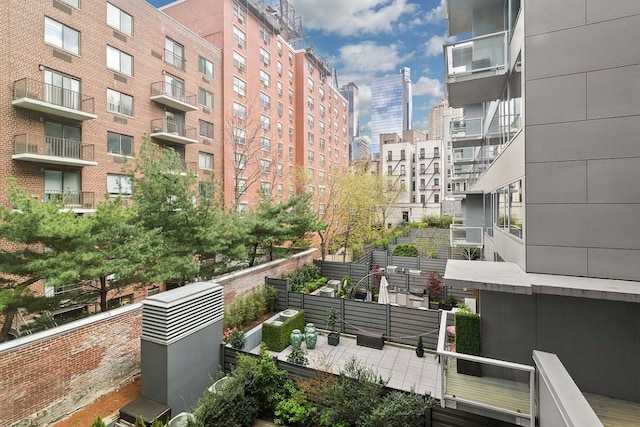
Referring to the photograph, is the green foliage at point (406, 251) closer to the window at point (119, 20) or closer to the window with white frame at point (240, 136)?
the window with white frame at point (240, 136)

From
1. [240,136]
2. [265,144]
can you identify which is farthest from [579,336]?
[265,144]

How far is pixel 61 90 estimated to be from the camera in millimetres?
15250

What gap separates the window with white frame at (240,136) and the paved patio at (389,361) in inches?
770

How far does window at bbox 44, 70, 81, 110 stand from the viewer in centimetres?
1484

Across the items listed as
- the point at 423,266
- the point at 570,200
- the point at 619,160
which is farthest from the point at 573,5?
the point at 423,266

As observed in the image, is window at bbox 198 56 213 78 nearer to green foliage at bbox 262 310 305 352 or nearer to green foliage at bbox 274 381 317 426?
green foliage at bbox 262 310 305 352

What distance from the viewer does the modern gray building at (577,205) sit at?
5.57 meters

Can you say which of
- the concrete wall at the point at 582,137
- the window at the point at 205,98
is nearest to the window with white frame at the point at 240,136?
the window at the point at 205,98

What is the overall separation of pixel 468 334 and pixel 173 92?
22950mm

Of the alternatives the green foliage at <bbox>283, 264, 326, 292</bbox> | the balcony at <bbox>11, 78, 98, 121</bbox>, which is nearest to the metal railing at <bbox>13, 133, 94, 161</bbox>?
the balcony at <bbox>11, 78, 98, 121</bbox>

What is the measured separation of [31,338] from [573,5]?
45.2ft

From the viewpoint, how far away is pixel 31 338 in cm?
705

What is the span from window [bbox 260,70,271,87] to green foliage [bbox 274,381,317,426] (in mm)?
29991

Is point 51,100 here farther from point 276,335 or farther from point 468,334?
point 468,334
